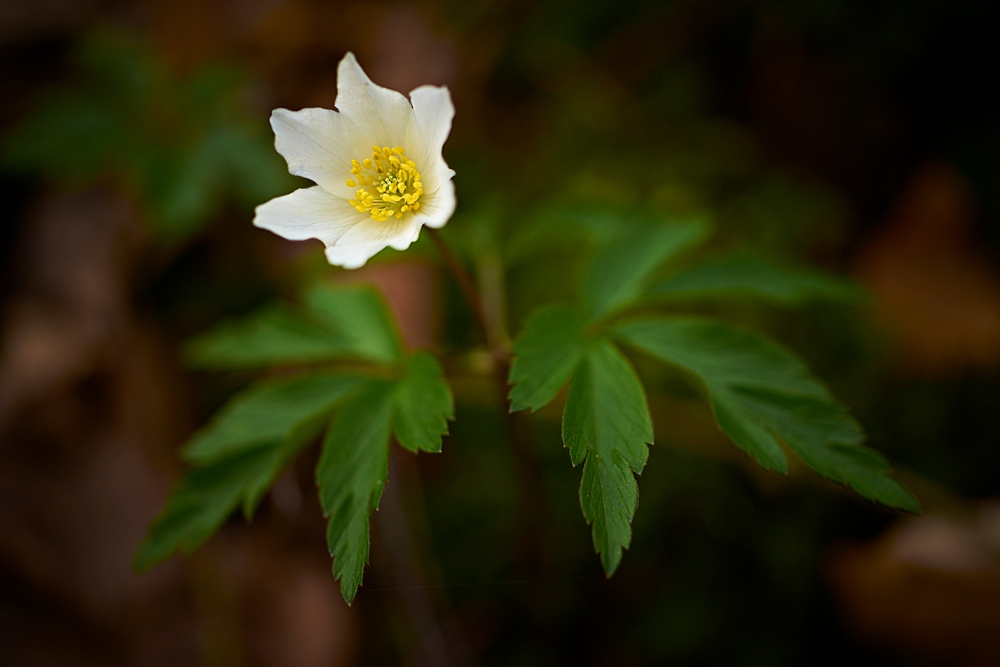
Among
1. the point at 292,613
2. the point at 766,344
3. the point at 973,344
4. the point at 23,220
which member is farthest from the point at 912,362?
the point at 23,220

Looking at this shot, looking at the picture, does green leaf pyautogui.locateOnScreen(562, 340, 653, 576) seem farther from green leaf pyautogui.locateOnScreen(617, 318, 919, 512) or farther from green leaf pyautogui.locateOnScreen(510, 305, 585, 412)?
green leaf pyautogui.locateOnScreen(617, 318, 919, 512)

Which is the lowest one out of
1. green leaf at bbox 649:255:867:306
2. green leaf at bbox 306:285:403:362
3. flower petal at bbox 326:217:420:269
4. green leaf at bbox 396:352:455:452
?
green leaf at bbox 306:285:403:362

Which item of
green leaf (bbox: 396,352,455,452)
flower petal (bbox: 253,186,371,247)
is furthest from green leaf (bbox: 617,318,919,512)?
flower petal (bbox: 253,186,371,247)

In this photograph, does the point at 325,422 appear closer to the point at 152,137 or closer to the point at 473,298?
the point at 473,298

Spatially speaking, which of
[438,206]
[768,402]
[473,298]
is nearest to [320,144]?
[438,206]

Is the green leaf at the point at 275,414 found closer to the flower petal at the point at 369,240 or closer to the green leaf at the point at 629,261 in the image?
the flower petal at the point at 369,240

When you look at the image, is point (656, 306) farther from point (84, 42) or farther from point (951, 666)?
point (84, 42)
